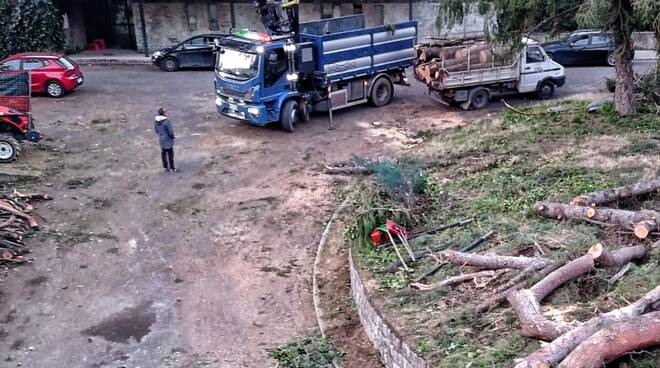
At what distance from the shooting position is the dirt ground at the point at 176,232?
31.9 ft

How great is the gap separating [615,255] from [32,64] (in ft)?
62.0

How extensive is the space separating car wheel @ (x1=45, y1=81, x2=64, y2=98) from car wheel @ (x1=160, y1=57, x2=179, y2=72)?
15.9 feet

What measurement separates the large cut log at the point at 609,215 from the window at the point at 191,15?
2147 cm

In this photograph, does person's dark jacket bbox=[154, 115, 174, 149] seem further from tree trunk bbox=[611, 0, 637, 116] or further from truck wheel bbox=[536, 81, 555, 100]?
truck wheel bbox=[536, 81, 555, 100]

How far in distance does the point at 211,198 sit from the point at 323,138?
15.0ft

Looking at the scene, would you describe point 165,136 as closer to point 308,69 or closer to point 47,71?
point 308,69

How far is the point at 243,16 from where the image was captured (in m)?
28.5

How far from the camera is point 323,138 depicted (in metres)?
18.0

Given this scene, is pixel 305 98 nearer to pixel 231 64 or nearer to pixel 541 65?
pixel 231 64

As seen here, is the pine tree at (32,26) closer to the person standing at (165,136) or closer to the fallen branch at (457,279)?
the person standing at (165,136)

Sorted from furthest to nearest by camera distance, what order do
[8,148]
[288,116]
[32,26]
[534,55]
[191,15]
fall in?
[191,15]
[32,26]
[534,55]
[288,116]
[8,148]

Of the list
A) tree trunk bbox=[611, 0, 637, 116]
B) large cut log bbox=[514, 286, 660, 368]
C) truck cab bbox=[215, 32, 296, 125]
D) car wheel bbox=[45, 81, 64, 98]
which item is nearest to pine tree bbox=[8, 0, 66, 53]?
car wheel bbox=[45, 81, 64, 98]

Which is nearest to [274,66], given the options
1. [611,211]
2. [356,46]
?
[356,46]

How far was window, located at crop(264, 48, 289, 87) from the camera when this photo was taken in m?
17.5
